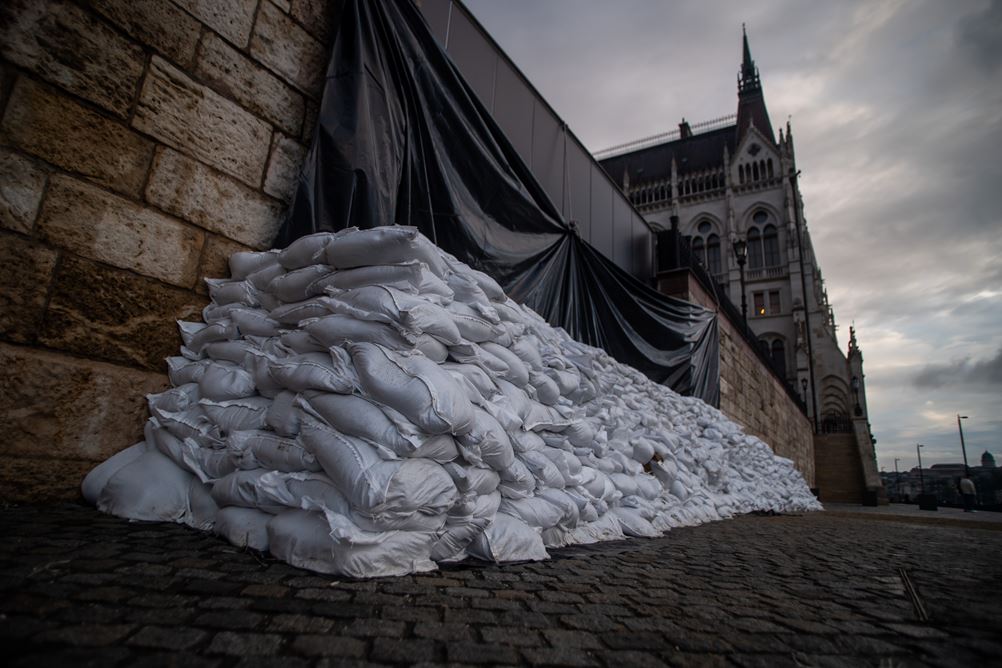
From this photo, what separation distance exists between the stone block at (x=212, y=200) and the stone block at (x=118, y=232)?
0.27 ft

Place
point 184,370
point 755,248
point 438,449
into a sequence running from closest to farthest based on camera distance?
point 438,449
point 184,370
point 755,248

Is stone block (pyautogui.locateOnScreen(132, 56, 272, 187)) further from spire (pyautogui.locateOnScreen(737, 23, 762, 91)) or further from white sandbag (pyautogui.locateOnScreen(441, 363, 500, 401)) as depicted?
spire (pyautogui.locateOnScreen(737, 23, 762, 91))

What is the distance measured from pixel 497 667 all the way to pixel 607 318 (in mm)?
4427

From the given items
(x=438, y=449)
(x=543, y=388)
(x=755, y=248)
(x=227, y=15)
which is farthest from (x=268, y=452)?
(x=755, y=248)

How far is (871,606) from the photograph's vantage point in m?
1.51

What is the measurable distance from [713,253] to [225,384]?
35.3 meters

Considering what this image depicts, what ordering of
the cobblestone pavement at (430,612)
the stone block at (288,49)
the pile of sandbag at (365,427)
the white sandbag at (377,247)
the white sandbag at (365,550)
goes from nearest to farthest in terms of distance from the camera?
1. the cobblestone pavement at (430,612)
2. the white sandbag at (365,550)
3. the pile of sandbag at (365,427)
4. the white sandbag at (377,247)
5. the stone block at (288,49)

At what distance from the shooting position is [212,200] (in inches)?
92.8

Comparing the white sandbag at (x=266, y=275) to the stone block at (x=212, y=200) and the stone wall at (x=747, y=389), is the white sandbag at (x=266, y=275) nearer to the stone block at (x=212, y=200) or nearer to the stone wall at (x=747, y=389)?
the stone block at (x=212, y=200)

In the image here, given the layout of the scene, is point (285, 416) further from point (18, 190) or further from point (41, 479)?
point (18, 190)

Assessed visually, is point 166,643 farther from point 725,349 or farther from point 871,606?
point 725,349

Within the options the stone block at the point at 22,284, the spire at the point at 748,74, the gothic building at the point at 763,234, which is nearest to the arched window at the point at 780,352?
the gothic building at the point at 763,234

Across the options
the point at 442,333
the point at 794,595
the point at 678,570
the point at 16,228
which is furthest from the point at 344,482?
the point at 16,228

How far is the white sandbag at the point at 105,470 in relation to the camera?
1.90 m
